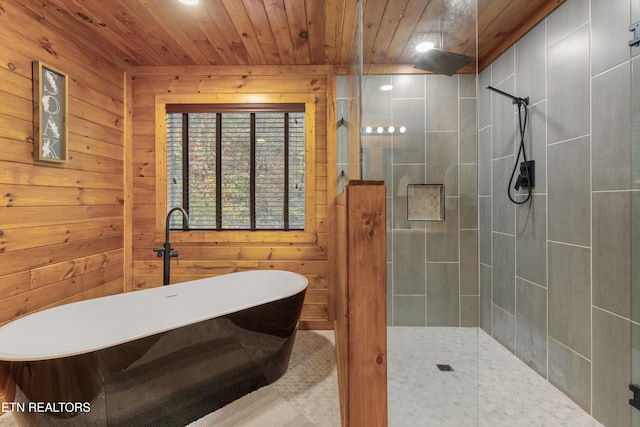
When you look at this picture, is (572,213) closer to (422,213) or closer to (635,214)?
(635,214)

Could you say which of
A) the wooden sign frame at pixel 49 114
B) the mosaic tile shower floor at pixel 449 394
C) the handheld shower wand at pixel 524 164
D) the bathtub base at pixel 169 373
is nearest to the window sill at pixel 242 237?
Result: the bathtub base at pixel 169 373

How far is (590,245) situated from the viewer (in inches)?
58.2

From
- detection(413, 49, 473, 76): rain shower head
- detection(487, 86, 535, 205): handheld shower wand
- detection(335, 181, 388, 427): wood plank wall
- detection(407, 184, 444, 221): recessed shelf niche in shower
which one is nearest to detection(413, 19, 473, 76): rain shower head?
detection(413, 49, 473, 76): rain shower head

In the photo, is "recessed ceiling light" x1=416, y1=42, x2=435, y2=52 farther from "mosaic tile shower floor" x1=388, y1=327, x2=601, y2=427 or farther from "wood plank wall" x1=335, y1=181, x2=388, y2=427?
"mosaic tile shower floor" x1=388, y1=327, x2=601, y2=427

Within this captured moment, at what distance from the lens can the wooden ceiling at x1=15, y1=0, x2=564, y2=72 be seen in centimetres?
135

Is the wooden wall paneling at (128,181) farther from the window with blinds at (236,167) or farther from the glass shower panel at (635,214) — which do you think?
the glass shower panel at (635,214)

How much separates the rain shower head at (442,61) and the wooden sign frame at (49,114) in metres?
2.27

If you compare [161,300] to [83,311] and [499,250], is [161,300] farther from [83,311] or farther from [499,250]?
[499,250]

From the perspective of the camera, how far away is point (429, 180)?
1.42m

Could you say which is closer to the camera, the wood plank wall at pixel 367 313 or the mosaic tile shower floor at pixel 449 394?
the wood plank wall at pixel 367 313

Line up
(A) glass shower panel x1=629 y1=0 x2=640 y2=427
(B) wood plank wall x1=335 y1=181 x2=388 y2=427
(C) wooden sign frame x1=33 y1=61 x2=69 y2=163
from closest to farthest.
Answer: (B) wood plank wall x1=335 y1=181 x2=388 y2=427
(A) glass shower panel x1=629 y1=0 x2=640 y2=427
(C) wooden sign frame x1=33 y1=61 x2=69 y2=163

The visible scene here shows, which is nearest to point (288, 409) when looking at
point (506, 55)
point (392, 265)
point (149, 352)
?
point (149, 352)

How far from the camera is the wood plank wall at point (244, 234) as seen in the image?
2.57 metres

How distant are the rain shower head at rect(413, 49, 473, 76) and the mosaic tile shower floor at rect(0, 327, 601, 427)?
126 centimetres
